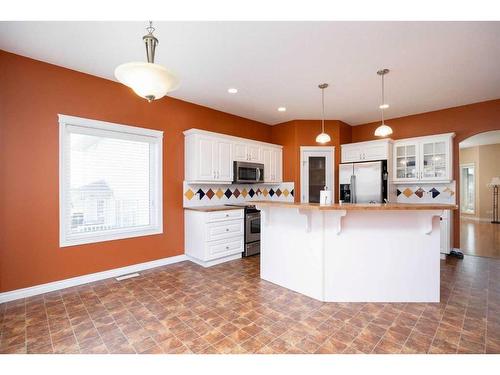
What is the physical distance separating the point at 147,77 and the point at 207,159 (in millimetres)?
2671

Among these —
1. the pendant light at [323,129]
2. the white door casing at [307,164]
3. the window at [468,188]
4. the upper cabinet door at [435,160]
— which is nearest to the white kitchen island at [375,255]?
the pendant light at [323,129]

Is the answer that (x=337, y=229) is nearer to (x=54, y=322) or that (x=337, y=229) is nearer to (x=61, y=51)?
(x=54, y=322)

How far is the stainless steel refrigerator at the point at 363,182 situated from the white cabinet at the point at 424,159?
1.45 feet

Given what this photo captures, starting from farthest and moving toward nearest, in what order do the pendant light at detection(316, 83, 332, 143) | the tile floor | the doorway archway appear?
the doorway archway, the pendant light at detection(316, 83, 332, 143), the tile floor

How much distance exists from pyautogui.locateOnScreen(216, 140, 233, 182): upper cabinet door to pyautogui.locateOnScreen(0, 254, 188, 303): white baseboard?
161cm

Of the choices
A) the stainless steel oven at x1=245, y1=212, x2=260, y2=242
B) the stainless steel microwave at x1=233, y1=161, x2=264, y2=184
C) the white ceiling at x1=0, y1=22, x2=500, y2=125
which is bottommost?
the stainless steel oven at x1=245, y1=212, x2=260, y2=242

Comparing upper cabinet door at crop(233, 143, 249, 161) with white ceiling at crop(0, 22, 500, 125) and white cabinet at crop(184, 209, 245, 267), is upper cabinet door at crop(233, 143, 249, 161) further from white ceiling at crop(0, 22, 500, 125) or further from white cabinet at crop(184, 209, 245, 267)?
white cabinet at crop(184, 209, 245, 267)

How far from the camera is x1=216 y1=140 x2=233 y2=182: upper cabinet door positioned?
14.3 feet

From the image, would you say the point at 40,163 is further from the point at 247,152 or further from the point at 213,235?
the point at 247,152

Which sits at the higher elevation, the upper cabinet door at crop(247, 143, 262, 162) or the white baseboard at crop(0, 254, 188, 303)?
the upper cabinet door at crop(247, 143, 262, 162)

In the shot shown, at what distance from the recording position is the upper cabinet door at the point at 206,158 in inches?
160

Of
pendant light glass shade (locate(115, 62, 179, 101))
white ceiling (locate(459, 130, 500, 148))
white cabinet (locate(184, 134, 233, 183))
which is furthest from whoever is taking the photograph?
white ceiling (locate(459, 130, 500, 148))

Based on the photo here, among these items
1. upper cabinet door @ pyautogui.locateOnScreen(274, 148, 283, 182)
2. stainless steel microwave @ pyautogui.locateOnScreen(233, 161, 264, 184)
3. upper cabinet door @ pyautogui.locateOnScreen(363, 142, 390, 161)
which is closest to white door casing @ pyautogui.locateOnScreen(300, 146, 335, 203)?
upper cabinet door @ pyautogui.locateOnScreen(274, 148, 283, 182)

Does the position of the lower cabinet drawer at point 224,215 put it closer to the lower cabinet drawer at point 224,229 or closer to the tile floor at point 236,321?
the lower cabinet drawer at point 224,229
